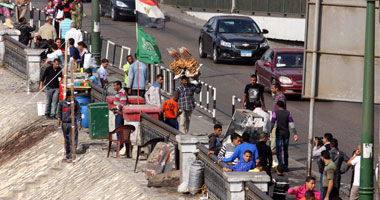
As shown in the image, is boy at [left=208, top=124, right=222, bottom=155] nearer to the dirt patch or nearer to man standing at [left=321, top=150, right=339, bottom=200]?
man standing at [left=321, top=150, right=339, bottom=200]

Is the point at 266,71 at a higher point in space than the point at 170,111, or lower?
higher

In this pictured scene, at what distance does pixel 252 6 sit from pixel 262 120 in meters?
25.6

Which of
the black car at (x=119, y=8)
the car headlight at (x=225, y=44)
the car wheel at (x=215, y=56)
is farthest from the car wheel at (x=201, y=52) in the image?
the black car at (x=119, y=8)

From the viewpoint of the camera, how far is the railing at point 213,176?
14789 millimetres

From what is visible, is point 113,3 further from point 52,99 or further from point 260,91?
point 260,91

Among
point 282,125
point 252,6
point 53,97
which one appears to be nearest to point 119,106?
point 282,125

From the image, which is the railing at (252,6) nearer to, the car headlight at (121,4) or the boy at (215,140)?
the car headlight at (121,4)

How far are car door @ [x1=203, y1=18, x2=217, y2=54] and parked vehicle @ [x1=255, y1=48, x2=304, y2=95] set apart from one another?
5069 mm

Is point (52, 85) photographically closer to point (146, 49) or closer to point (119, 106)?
point (119, 106)

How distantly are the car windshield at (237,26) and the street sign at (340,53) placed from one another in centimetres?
1914

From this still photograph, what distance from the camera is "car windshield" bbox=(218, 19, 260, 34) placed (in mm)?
33906

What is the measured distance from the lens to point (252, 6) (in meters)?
Result: 44.2

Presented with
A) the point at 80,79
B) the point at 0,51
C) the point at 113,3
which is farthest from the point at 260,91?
the point at 113,3

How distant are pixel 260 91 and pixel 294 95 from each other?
6.28 m
